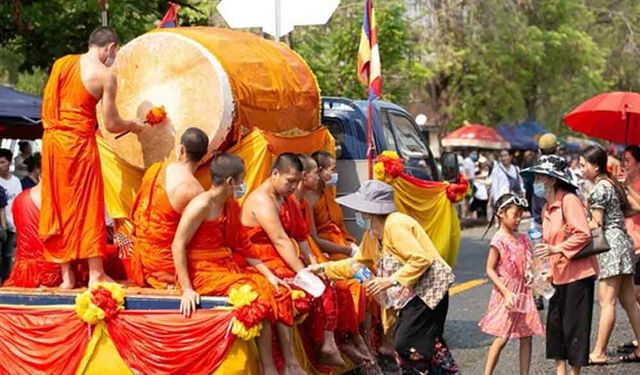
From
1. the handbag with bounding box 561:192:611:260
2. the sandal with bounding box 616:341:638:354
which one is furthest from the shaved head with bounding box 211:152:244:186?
the sandal with bounding box 616:341:638:354

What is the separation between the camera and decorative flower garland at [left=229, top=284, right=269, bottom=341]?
22.1 ft

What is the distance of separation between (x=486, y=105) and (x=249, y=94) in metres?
30.5

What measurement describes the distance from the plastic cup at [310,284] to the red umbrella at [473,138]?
29955 mm

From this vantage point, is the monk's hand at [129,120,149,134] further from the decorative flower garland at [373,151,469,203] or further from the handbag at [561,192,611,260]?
the handbag at [561,192,611,260]

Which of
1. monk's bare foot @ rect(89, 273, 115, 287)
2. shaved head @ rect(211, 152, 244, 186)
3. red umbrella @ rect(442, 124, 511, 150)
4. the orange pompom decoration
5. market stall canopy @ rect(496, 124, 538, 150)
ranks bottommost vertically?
market stall canopy @ rect(496, 124, 538, 150)

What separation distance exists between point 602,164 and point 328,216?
7.65 ft

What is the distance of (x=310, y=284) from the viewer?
7324 mm

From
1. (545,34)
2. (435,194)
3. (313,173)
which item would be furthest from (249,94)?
(545,34)

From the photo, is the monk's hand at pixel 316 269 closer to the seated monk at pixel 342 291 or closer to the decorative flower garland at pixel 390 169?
the seated monk at pixel 342 291

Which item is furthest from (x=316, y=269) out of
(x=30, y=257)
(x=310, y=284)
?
(x=30, y=257)

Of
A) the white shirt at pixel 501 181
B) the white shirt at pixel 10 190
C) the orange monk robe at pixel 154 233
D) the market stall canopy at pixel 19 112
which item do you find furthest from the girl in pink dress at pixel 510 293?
the white shirt at pixel 501 181

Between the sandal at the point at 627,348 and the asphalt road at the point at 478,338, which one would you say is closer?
the asphalt road at the point at 478,338

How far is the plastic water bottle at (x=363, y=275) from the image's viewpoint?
764 centimetres

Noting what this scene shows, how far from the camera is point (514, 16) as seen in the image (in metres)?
34.7
